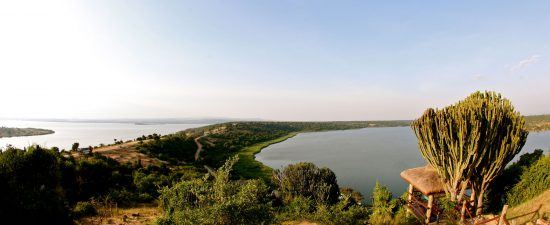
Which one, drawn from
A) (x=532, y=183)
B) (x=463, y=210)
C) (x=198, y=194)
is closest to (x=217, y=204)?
(x=198, y=194)

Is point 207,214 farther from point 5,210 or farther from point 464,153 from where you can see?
point 464,153

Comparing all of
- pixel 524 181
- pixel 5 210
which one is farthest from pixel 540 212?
pixel 5 210

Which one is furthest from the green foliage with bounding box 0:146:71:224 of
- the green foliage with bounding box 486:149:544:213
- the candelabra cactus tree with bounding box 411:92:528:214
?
the green foliage with bounding box 486:149:544:213

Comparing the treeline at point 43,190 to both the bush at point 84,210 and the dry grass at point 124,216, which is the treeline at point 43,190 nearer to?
the bush at point 84,210

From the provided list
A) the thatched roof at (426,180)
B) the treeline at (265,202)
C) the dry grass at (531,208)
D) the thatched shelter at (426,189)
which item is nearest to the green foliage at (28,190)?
the treeline at (265,202)

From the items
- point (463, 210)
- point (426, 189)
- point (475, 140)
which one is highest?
point (475, 140)

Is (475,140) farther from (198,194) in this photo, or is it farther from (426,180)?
(198,194)
